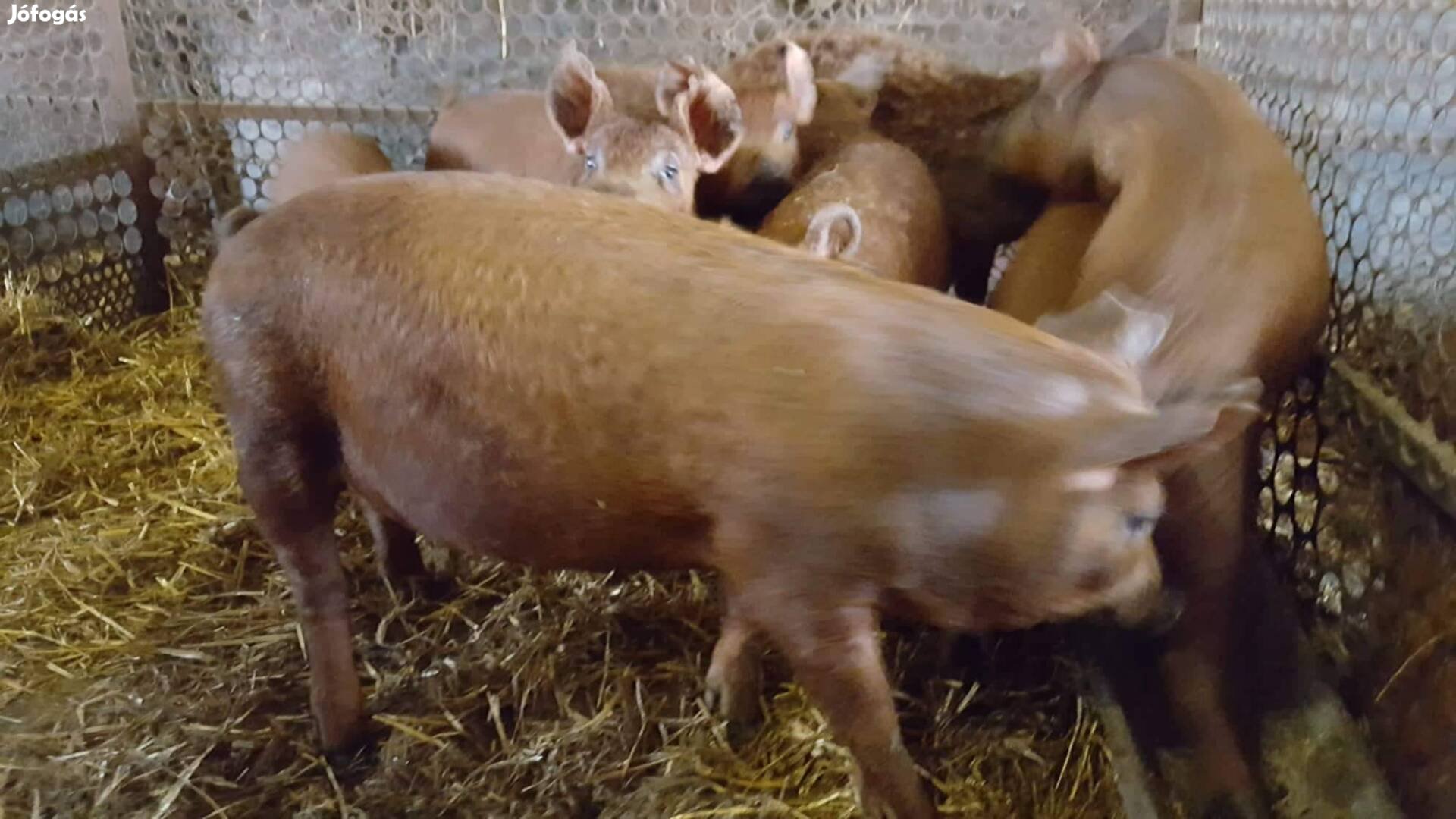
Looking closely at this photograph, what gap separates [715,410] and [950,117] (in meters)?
1.78

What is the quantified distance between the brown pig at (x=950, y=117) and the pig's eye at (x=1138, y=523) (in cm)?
134

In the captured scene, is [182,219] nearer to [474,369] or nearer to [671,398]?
[474,369]

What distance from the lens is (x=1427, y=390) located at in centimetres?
173

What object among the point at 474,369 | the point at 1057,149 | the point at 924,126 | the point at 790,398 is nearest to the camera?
the point at 790,398

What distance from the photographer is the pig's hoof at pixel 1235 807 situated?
1699 mm

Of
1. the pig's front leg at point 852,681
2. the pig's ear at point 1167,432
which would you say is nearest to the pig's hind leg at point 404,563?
the pig's front leg at point 852,681

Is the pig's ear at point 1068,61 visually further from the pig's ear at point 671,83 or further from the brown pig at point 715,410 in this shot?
the brown pig at point 715,410

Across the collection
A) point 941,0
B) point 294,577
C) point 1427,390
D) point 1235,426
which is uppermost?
point 941,0

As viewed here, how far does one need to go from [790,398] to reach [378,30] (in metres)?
2.57

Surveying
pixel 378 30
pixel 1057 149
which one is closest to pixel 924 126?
pixel 1057 149

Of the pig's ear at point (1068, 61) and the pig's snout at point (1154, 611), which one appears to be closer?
the pig's snout at point (1154, 611)

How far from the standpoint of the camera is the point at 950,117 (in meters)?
2.77

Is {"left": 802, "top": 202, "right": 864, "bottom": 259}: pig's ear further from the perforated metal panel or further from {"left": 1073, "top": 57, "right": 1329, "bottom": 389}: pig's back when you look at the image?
the perforated metal panel

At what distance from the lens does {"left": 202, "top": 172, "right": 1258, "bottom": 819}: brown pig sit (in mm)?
1172
